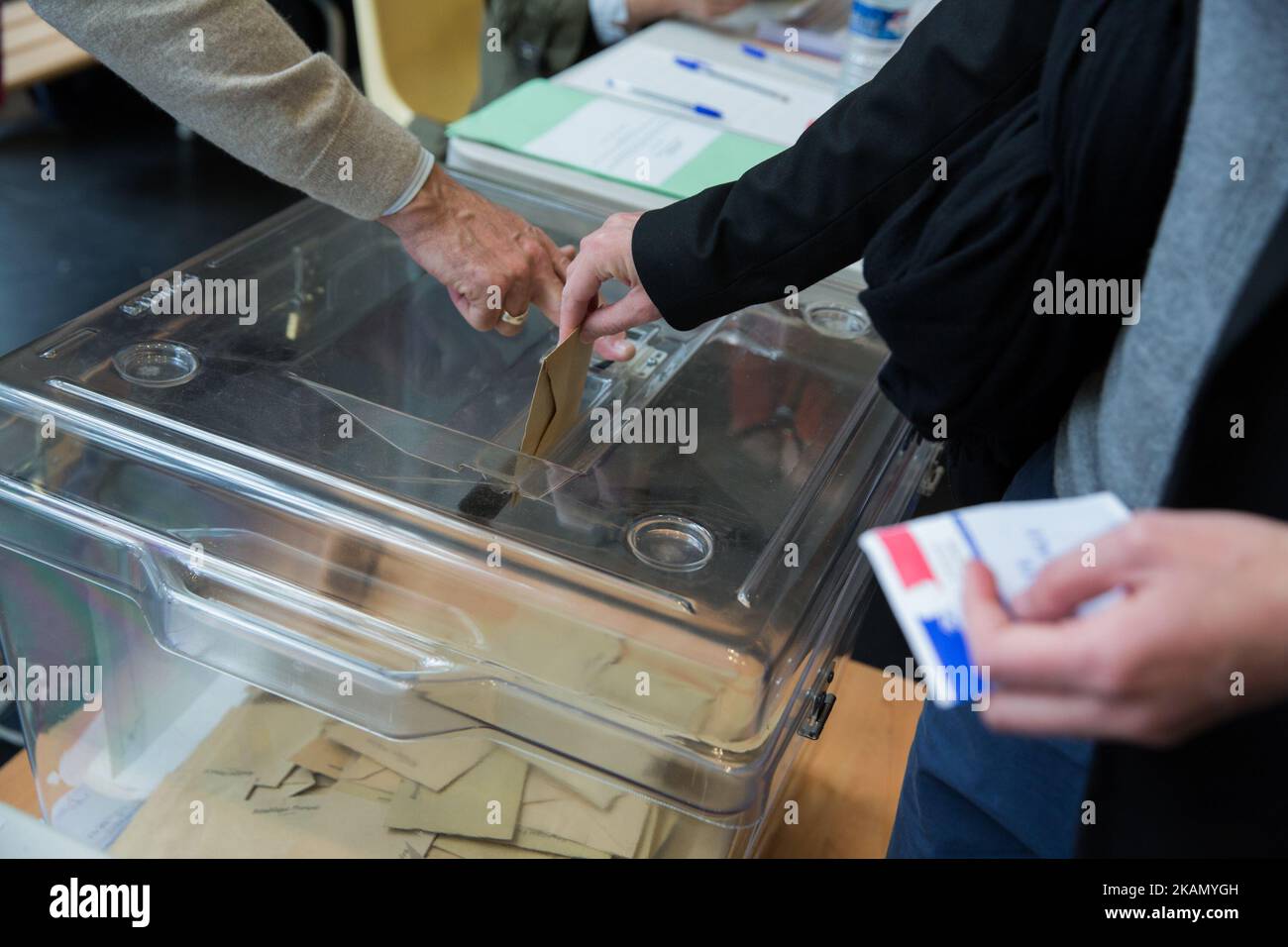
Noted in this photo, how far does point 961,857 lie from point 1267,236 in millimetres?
398

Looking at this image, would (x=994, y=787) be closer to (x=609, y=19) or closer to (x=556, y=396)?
(x=556, y=396)

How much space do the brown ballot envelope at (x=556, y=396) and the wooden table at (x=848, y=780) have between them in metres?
0.37

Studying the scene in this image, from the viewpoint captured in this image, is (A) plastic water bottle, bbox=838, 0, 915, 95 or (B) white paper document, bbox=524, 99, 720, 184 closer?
(B) white paper document, bbox=524, 99, 720, 184

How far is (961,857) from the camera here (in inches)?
27.8

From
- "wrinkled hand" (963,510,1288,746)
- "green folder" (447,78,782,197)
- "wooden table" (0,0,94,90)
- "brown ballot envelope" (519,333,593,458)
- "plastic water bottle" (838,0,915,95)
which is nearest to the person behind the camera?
"wrinkled hand" (963,510,1288,746)

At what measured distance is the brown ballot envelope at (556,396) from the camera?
0.79 meters

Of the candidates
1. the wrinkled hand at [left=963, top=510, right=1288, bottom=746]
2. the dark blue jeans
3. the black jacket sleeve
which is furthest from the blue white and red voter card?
the black jacket sleeve

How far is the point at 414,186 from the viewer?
3.38 feet

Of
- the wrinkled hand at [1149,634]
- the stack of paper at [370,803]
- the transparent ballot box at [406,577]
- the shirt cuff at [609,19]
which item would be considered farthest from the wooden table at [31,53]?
the wrinkled hand at [1149,634]

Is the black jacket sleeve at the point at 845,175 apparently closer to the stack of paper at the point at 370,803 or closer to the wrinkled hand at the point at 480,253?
the wrinkled hand at the point at 480,253

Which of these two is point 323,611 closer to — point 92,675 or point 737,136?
point 92,675

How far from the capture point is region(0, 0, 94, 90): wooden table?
2916 mm

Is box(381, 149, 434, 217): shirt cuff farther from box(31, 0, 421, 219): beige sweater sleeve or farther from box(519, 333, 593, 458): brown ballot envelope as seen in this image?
box(519, 333, 593, 458): brown ballot envelope

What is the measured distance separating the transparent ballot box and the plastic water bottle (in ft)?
2.64
